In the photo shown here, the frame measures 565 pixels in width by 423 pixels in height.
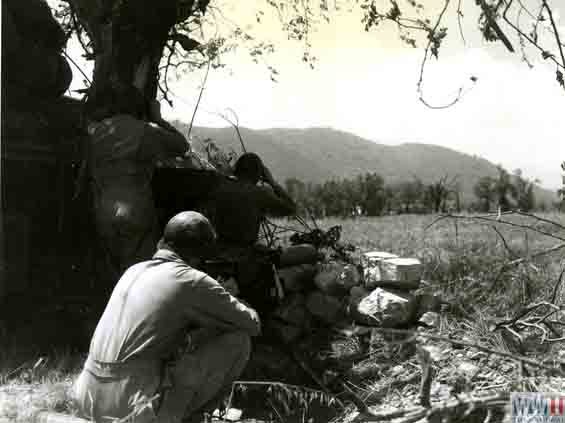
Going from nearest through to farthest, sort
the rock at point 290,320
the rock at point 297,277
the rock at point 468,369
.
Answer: the rock at point 468,369 → the rock at point 290,320 → the rock at point 297,277

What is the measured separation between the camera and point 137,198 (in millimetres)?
5578

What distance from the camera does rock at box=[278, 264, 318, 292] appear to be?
595cm

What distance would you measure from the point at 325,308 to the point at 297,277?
409 millimetres

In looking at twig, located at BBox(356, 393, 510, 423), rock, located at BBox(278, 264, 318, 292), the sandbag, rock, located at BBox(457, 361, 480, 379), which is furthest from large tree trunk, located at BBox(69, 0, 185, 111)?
twig, located at BBox(356, 393, 510, 423)

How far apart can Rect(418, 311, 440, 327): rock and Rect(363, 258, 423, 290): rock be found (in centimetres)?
31

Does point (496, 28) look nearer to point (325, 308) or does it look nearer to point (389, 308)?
point (389, 308)

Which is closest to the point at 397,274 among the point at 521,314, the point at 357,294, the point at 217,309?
the point at 357,294

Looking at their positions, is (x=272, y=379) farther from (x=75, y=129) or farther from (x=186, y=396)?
(x=75, y=129)

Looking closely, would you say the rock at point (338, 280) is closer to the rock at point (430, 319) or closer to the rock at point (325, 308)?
the rock at point (325, 308)

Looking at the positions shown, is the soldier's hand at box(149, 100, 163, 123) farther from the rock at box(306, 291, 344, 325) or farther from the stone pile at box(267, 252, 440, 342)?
the rock at box(306, 291, 344, 325)

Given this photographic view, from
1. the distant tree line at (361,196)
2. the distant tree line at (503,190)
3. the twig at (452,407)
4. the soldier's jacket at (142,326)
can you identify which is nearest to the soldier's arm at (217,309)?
the soldier's jacket at (142,326)

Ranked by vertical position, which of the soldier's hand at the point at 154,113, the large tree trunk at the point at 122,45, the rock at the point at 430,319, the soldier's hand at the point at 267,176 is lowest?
the rock at the point at 430,319

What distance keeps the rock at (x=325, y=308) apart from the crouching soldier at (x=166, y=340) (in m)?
2.42

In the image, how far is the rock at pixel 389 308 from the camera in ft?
17.4
